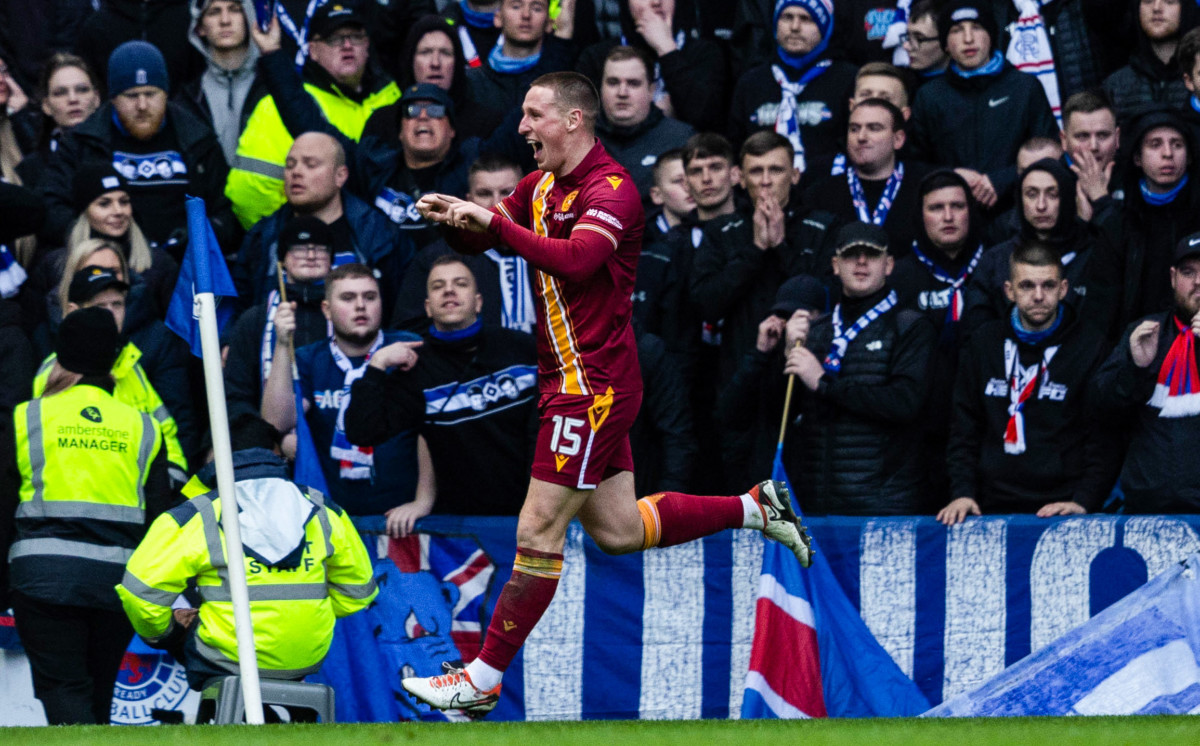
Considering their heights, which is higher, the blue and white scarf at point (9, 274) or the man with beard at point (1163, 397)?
the blue and white scarf at point (9, 274)

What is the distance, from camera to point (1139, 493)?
8.18m

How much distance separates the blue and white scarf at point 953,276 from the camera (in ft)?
30.4

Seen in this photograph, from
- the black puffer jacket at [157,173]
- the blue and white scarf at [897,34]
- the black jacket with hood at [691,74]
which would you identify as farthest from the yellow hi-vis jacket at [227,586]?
the blue and white scarf at [897,34]

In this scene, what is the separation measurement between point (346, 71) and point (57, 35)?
2578 mm

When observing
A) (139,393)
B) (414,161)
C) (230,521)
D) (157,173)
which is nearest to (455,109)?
(414,161)

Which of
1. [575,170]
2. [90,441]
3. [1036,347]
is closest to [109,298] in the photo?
[90,441]

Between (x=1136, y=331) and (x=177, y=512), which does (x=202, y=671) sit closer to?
(x=177, y=512)

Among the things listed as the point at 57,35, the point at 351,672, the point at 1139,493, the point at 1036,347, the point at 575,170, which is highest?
the point at 57,35

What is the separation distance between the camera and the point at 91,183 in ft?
32.4

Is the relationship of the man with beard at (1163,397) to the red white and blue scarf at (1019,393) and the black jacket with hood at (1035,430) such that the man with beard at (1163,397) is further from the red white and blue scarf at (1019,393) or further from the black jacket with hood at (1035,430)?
the red white and blue scarf at (1019,393)

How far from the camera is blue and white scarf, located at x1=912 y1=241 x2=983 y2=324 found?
30.4ft

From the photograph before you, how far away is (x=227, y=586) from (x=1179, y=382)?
4.28 m

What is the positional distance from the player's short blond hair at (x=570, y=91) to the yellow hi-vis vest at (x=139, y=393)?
3.34 metres

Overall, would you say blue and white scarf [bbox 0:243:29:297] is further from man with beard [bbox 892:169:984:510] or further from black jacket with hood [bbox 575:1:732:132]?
man with beard [bbox 892:169:984:510]
